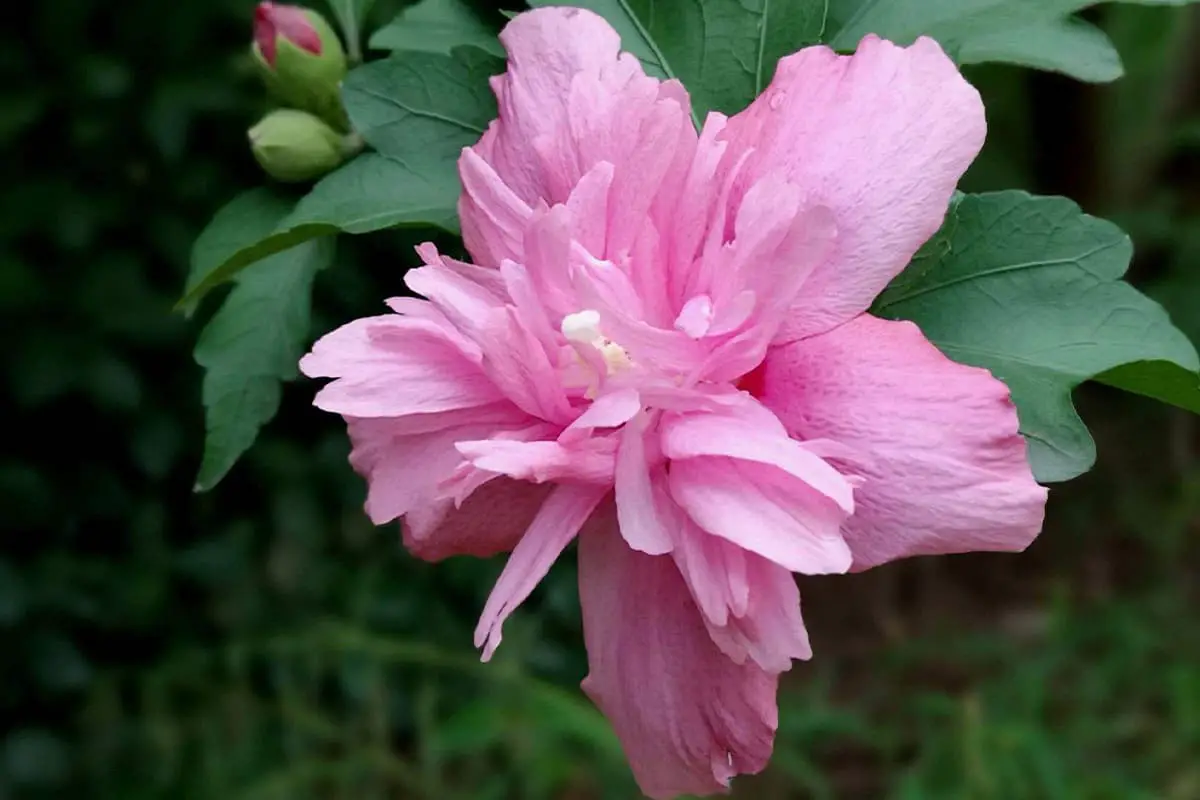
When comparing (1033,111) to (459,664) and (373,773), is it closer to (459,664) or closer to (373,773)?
(459,664)

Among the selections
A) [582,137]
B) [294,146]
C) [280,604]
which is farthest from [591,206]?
[280,604]

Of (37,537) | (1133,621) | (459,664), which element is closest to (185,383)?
(37,537)

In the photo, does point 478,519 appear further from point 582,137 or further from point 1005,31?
point 1005,31

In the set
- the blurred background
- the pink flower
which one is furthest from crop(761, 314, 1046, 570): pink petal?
the blurred background

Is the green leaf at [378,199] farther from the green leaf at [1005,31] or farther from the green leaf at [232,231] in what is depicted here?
the green leaf at [1005,31]

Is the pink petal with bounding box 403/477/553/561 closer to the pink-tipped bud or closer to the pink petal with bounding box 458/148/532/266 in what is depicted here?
the pink petal with bounding box 458/148/532/266
